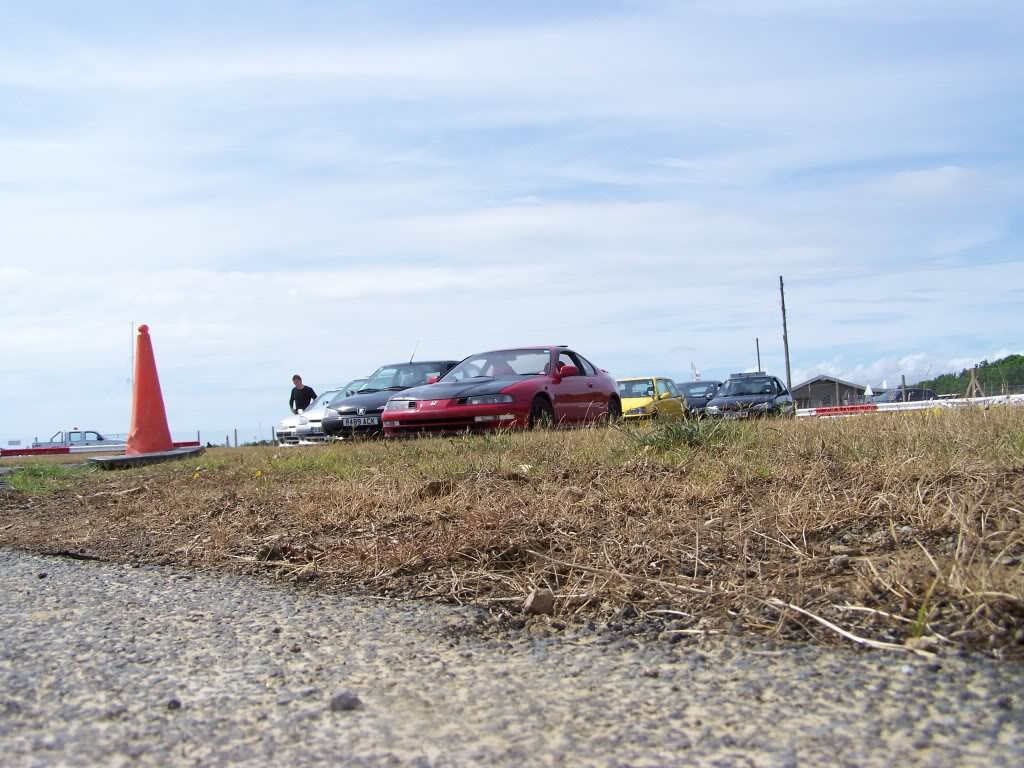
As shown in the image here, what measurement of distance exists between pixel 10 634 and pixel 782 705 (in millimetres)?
2618

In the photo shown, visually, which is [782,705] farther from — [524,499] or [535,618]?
[524,499]

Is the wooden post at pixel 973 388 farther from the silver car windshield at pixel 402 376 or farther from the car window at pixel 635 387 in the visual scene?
the car window at pixel 635 387

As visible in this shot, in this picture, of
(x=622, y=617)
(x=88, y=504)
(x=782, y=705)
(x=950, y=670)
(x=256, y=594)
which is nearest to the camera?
(x=782, y=705)

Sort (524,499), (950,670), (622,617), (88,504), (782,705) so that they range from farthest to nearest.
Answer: (88,504), (524,499), (622,617), (950,670), (782,705)

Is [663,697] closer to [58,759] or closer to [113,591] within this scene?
[58,759]

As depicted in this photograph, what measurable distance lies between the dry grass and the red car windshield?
5.50 meters

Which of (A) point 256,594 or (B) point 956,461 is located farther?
(B) point 956,461

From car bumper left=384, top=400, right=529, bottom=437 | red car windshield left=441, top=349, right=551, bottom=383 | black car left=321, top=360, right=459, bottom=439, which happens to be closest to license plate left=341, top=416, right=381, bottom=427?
black car left=321, top=360, right=459, bottom=439

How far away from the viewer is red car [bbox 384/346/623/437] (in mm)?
12125

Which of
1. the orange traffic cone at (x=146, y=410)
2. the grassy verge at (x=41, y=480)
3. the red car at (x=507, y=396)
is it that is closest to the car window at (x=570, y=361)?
the red car at (x=507, y=396)

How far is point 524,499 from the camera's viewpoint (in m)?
5.36

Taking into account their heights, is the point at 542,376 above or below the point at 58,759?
above

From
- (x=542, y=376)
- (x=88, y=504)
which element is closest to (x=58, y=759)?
(x=88, y=504)

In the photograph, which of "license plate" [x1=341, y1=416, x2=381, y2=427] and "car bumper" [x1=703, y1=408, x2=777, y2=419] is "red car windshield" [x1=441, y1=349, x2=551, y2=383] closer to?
"license plate" [x1=341, y1=416, x2=381, y2=427]
